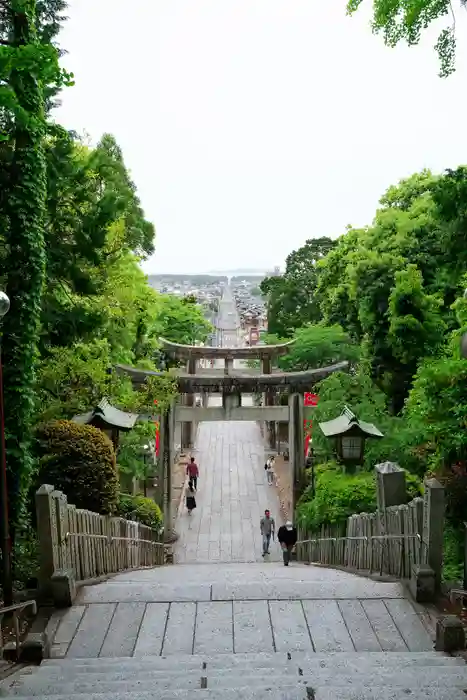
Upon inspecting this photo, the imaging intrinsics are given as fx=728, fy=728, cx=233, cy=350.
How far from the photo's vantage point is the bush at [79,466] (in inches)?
395

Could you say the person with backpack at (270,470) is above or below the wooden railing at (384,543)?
below

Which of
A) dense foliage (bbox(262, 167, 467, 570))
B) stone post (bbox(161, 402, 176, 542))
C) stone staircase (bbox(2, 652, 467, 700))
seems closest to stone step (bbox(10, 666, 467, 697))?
stone staircase (bbox(2, 652, 467, 700))

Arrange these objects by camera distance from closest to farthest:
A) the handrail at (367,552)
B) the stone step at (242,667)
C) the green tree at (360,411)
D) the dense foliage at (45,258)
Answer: the stone step at (242,667), the handrail at (367,552), the dense foliage at (45,258), the green tree at (360,411)

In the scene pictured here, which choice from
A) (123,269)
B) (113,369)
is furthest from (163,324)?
(113,369)

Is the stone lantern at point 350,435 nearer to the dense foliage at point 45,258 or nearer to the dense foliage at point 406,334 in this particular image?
the dense foliage at point 406,334

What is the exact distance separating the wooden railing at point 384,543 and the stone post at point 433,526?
0.42 ft

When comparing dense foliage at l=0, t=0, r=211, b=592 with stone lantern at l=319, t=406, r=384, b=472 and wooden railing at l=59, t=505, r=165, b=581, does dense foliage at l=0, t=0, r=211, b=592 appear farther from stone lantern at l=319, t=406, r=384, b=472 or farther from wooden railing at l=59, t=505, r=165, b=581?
stone lantern at l=319, t=406, r=384, b=472

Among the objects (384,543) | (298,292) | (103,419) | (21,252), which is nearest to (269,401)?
(298,292)

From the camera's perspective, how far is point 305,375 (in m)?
20.7

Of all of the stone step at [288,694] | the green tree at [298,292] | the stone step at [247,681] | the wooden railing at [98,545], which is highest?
the green tree at [298,292]

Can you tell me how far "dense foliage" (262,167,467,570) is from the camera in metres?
11.1

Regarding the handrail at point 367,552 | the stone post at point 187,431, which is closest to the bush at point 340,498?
the handrail at point 367,552

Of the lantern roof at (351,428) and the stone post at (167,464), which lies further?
the stone post at (167,464)

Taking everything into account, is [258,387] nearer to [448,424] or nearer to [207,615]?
[448,424]
